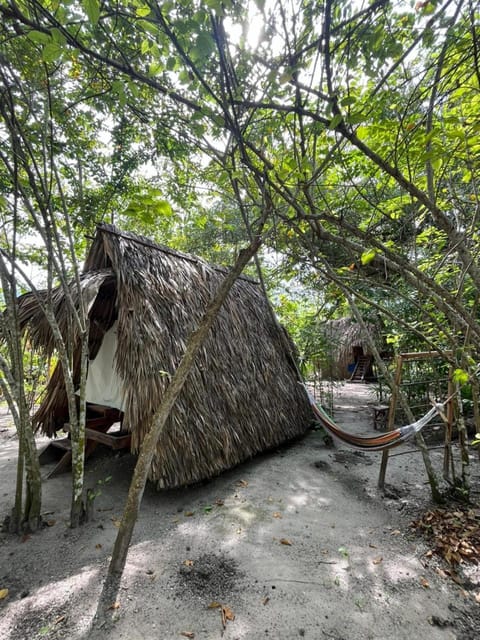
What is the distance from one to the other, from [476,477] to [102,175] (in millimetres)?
4822

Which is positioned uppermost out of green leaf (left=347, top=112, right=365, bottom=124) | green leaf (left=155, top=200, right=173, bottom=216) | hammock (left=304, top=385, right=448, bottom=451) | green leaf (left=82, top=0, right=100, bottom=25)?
green leaf (left=82, top=0, right=100, bottom=25)

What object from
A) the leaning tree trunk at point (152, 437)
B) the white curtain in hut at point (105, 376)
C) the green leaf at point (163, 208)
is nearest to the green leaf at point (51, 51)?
the green leaf at point (163, 208)

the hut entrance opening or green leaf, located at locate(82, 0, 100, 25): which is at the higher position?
green leaf, located at locate(82, 0, 100, 25)

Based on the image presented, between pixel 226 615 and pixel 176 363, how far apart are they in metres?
1.58

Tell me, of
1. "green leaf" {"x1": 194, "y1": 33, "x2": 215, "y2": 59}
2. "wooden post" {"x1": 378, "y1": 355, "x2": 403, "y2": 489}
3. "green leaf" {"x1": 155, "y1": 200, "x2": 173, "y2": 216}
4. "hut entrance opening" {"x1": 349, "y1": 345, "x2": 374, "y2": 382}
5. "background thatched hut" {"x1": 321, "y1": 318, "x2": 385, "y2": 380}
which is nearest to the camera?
"green leaf" {"x1": 194, "y1": 33, "x2": 215, "y2": 59}

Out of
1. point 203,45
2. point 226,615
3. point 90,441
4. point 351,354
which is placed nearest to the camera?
point 203,45

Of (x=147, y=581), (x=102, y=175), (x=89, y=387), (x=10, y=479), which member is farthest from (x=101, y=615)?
(x=102, y=175)

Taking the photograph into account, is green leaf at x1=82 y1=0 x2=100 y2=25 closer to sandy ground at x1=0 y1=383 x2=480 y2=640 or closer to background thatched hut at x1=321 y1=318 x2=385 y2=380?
sandy ground at x1=0 y1=383 x2=480 y2=640

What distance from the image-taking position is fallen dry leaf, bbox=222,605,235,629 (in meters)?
1.25

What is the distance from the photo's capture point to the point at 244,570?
59.8 inches

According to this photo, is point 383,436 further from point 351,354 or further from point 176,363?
point 351,354

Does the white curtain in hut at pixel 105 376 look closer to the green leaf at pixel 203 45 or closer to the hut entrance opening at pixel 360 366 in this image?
the green leaf at pixel 203 45

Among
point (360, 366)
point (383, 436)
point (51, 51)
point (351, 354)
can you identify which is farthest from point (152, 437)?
point (360, 366)

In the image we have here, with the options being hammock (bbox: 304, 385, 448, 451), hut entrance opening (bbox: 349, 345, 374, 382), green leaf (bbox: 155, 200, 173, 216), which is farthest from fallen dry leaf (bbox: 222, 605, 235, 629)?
hut entrance opening (bbox: 349, 345, 374, 382)
